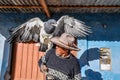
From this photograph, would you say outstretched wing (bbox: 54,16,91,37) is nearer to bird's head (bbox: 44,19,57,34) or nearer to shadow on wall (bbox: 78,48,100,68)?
bird's head (bbox: 44,19,57,34)

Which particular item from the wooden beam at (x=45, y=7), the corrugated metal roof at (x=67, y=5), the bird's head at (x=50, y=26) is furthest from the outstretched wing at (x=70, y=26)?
the wooden beam at (x=45, y=7)

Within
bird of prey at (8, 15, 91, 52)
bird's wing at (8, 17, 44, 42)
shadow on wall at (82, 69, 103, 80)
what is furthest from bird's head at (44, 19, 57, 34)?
shadow on wall at (82, 69, 103, 80)

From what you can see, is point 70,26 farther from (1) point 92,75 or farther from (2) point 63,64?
(2) point 63,64

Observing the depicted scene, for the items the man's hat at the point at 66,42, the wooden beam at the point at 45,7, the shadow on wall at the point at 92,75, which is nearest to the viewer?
the man's hat at the point at 66,42

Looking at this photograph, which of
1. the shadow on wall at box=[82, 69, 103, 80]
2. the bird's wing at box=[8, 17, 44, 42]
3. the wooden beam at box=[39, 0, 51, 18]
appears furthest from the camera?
the shadow on wall at box=[82, 69, 103, 80]

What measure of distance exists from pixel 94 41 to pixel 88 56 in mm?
538

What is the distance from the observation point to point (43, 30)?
23.4ft

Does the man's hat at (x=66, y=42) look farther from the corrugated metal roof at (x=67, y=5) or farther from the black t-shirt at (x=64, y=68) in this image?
the corrugated metal roof at (x=67, y=5)

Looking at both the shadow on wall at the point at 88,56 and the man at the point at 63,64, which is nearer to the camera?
the man at the point at 63,64

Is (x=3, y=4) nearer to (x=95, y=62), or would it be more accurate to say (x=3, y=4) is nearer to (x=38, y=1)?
(x=38, y=1)

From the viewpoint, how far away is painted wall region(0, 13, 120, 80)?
28.5 feet

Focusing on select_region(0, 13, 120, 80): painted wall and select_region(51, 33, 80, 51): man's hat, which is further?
select_region(0, 13, 120, 80): painted wall

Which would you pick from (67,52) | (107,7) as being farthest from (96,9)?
(67,52)

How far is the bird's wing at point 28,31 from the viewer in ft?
24.0
